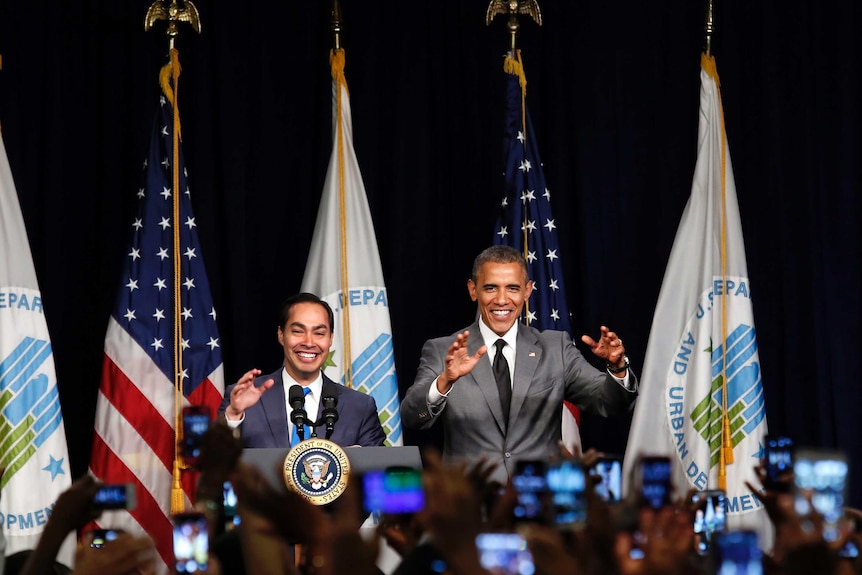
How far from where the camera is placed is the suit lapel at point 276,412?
3.97m

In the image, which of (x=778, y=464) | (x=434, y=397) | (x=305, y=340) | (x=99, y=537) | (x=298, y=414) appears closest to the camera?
(x=778, y=464)

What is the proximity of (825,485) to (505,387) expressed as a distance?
104 inches

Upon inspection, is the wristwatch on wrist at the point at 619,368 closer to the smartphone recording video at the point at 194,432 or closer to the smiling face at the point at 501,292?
the smiling face at the point at 501,292

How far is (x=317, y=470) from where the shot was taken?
3.06 meters

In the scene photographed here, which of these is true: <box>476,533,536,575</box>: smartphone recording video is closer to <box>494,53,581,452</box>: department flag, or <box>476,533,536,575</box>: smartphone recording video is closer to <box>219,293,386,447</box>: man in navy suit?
<box>219,293,386,447</box>: man in navy suit

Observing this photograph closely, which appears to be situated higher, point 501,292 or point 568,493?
point 501,292

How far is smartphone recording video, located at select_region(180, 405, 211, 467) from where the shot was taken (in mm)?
1988

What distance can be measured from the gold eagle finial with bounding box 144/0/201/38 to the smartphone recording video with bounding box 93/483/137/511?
3.80 m

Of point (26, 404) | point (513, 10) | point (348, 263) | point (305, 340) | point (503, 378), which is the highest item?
point (513, 10)

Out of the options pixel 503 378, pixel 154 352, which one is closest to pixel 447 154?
pixel 154 352

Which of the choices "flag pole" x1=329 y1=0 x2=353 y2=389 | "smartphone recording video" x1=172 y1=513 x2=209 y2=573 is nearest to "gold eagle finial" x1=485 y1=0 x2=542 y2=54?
"flag pole" x1=329 y1=0 x2=353 y2=389

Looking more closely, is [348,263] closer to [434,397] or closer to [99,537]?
[434,397]

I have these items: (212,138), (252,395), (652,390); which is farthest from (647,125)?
(252,395)

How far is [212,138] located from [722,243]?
8.16 ft
